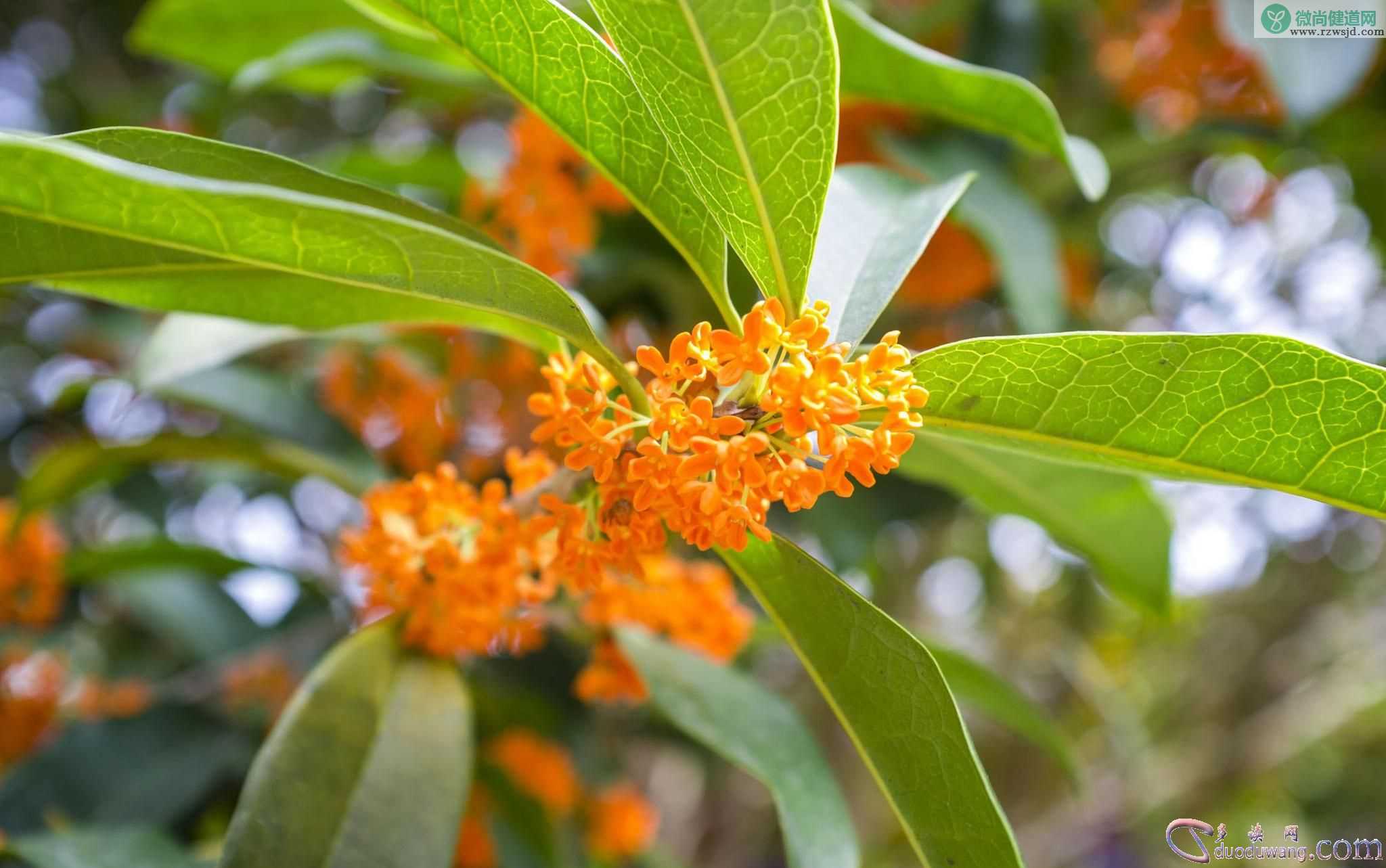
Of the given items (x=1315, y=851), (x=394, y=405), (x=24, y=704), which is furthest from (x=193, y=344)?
(x=1315, y=851)

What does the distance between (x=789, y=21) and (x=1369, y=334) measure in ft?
10.2

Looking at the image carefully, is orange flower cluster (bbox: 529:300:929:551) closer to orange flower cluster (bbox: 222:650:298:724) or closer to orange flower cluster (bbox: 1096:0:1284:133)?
orange flower cluster (bbox: 222:650:298:724)

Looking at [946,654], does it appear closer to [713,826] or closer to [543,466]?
[543,466]

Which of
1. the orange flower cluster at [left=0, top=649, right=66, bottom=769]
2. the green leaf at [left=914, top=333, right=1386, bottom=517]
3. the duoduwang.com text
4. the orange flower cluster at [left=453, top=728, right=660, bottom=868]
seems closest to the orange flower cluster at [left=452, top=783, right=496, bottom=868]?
the orange flower cluster at [left=453, top=728, right=660, bottom=868]

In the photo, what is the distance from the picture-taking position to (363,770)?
1057mm

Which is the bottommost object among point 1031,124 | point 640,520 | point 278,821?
point 278,821

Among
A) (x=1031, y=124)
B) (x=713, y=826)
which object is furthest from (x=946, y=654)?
(x=713, y=826)

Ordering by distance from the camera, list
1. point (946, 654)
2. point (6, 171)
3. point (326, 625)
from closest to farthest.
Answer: point (6, 171), point (946, 654), point (326, 625)

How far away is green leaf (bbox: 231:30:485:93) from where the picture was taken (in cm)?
166

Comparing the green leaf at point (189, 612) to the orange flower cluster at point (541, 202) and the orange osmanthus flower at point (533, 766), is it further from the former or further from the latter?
the orange flower cluster at point (541, 202)

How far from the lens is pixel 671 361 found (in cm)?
83

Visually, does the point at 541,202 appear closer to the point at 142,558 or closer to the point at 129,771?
the point at 142,558

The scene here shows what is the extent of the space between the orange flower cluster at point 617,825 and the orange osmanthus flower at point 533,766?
22 centimetres

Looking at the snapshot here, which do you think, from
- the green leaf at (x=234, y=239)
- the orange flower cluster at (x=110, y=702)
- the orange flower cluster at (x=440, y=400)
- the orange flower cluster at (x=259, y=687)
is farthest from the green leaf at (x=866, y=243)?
the orange flower cluster at (x=110, y=702)
